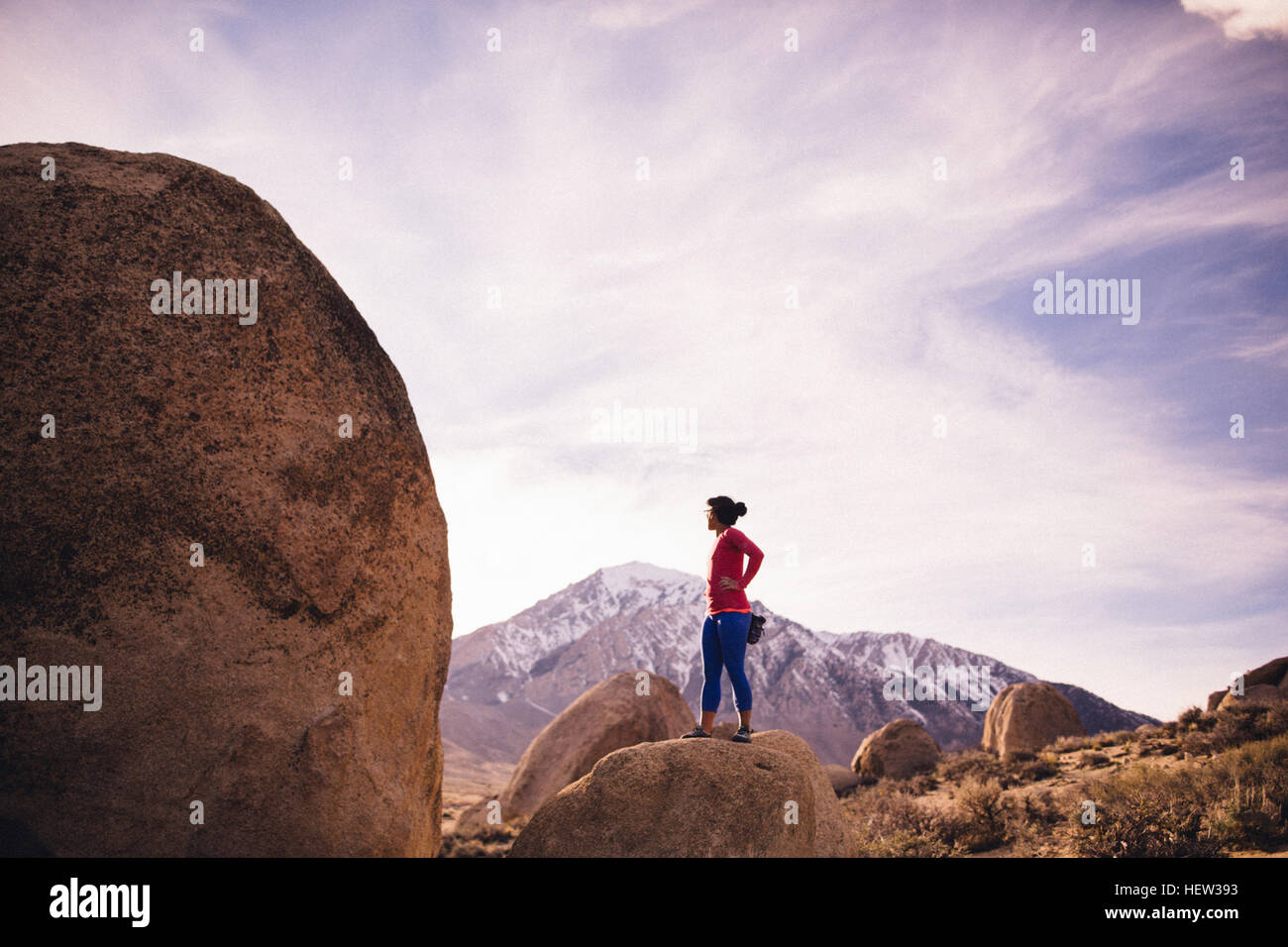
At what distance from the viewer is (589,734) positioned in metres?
16.6

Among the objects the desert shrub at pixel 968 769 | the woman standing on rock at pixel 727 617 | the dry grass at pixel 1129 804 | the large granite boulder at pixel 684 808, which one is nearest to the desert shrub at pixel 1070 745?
the desert shrub at pixel 968 769

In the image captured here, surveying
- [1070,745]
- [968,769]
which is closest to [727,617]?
[968,769]

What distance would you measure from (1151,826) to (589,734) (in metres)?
11.2

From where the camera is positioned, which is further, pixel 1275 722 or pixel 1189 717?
pixel 1189 717

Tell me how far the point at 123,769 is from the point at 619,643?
4552 inches

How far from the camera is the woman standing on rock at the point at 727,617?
5355 mm

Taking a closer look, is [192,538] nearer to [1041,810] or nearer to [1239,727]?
[1041,810]

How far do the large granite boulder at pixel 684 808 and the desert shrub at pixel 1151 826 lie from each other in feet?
14.0

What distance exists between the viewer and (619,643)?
117 metres

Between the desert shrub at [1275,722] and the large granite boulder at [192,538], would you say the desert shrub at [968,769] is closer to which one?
the desert shrub at [1275,722]

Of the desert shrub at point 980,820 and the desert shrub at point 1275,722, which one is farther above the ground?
the desert shrub at point 1275,722
